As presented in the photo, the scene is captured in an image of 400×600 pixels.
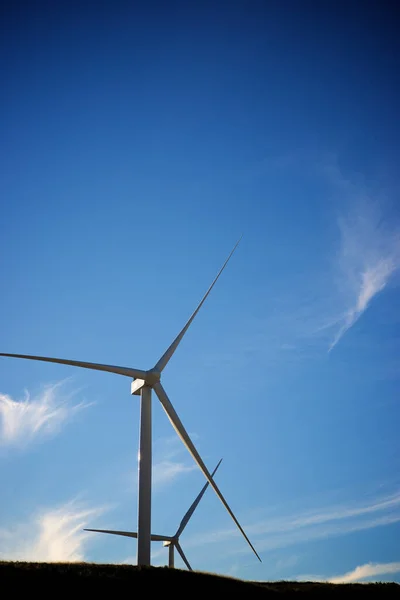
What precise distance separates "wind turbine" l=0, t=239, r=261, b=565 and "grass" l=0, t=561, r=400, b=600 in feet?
7.88

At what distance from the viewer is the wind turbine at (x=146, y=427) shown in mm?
40312

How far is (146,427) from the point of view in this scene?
44062mm

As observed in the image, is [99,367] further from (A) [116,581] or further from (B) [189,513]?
(B) [189,513]

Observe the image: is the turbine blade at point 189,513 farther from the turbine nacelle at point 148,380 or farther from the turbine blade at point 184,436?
the turbine nacelle at point 148,380

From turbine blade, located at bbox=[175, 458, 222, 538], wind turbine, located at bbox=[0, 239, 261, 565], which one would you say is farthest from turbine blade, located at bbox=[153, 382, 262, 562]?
turbine blade, located at bbox=[175, 458, 222, 538]

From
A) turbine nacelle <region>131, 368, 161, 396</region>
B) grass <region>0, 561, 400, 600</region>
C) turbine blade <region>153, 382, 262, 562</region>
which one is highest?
turbine nacelle <region>131, 368, 161, 396</region>

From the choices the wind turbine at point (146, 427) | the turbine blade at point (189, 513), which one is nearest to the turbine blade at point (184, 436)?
the wind turbine at point (146, 427)

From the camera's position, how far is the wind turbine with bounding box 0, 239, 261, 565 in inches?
1587

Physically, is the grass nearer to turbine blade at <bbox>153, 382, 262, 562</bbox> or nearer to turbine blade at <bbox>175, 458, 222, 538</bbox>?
turbine blade at <bbox>153, 382, 262, 562</bbox>

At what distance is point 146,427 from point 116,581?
12.1m

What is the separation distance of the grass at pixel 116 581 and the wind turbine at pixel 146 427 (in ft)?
7.88

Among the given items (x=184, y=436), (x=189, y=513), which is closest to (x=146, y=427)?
(x=184, y=436)

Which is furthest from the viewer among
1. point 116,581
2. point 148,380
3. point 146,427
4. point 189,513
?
point 189,513

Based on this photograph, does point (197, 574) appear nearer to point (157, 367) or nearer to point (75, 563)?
point (75, 563)
